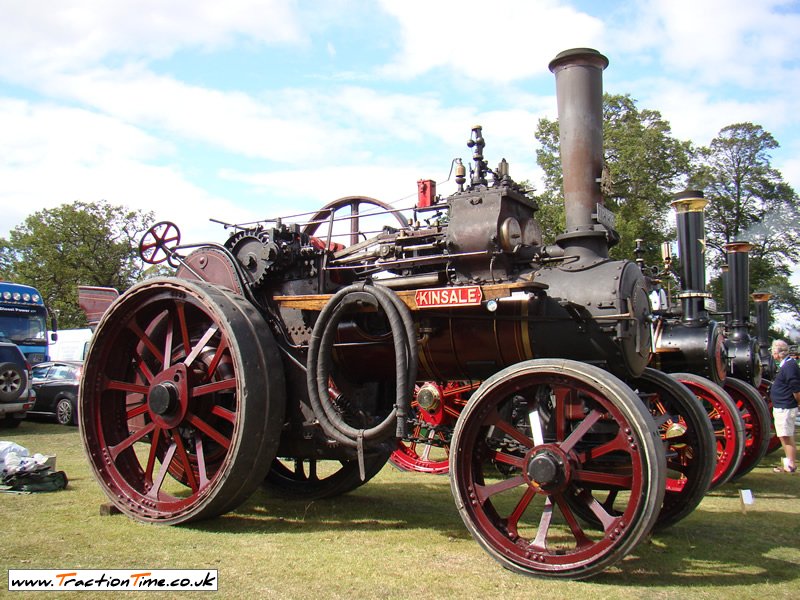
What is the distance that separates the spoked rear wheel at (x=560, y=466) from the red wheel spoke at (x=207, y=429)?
1788 mm

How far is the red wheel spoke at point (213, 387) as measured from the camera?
16.9 feet

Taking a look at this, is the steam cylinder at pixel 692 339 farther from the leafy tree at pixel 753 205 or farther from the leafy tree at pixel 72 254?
the leafy tree at pixel 72 254

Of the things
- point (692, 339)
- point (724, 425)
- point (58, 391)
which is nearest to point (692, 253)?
point (692, 339)

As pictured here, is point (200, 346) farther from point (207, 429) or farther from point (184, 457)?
point (184, 457)

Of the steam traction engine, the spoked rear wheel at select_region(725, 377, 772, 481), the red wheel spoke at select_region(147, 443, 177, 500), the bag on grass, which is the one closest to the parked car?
the bag on grass

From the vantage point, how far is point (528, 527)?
17.6 ft

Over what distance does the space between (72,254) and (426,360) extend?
35307mm

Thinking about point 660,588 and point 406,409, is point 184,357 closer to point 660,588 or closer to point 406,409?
point 406,409

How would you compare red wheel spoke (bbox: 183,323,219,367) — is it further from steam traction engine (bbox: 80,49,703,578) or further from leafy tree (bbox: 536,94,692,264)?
leafy tree (bbox: 536,94,692,264)

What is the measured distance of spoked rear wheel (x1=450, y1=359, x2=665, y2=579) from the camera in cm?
372

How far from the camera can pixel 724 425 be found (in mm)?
7184

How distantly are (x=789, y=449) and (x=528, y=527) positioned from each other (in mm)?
5050

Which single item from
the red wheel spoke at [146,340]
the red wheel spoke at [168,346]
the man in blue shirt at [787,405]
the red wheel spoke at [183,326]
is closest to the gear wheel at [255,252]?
the red wheel spoke at [183,326]

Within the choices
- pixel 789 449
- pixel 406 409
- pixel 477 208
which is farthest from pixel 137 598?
pixel 789 449
